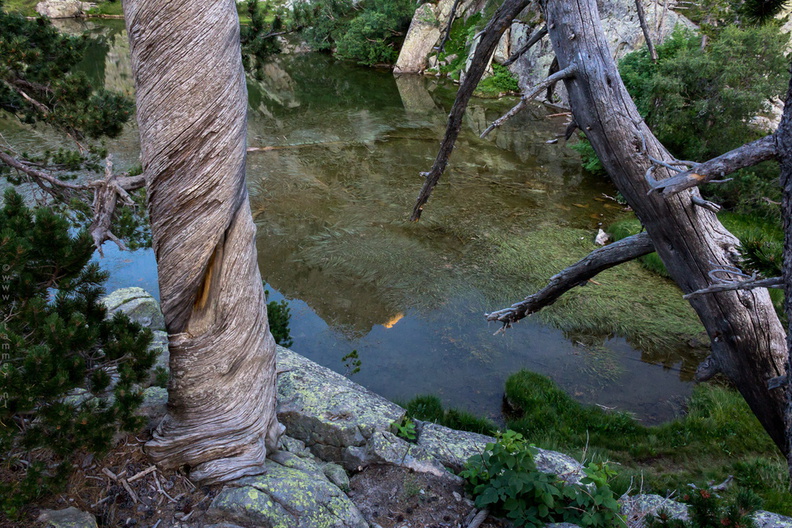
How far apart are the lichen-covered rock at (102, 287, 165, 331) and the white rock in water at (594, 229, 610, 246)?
300 inches

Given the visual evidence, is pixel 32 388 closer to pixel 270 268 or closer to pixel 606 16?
pixel 270 268

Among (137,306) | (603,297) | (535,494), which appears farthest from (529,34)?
(535,494)

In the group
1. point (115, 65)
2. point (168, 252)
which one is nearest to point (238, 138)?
point (168, 252)

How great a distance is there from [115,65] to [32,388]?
1004 inches

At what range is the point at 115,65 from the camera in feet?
77.6

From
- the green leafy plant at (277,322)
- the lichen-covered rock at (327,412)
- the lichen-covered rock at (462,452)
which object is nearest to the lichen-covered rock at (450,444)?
the lichen-covered rock at (462,452)

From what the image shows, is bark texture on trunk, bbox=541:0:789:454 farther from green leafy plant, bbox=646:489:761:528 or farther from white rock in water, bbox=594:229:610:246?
white rock in water, bbox=594:229:610:246

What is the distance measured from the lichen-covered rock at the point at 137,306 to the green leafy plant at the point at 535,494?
4570 mm

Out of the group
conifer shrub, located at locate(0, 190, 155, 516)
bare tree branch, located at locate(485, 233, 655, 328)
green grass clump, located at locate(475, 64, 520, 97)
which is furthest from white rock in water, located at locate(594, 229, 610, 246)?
green grass clump, located at locate(475, 64, 520, 97)

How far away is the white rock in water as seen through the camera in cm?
1023

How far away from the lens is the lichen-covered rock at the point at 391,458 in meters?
4.07

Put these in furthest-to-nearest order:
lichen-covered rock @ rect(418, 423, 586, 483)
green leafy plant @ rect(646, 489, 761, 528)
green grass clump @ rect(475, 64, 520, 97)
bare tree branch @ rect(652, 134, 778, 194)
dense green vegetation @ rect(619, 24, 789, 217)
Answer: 1. green grass clump @ rect(475, 64, 520, 97)
2. dense green vegetation @ rect(619, 24, 789, 217)
3. lichen-covered rock @ rect(418, 423, 586, 483)
4. green leafy plant @ rect(646, 489, 761, 528)
5. bare tree branch @ rect(652, 134, 778, 194)

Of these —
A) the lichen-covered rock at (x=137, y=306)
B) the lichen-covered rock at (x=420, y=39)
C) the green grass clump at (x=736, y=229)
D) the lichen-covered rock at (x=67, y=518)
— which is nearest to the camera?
the lichen-covered rock at (x=67, y=518)

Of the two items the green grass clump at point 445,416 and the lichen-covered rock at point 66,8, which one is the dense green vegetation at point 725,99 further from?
the lichen-covered rock at point 66,8
